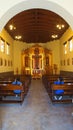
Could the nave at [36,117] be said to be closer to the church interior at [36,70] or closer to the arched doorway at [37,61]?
the church interior at [36,70]

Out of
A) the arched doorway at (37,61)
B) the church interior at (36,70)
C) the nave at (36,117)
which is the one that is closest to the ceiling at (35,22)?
the church interior at (36,70)

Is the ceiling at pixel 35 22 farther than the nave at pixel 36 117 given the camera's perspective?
Yes

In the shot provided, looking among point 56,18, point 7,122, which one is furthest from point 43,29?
point 7,122

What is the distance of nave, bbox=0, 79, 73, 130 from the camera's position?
5.33m

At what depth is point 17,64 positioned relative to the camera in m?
23.7

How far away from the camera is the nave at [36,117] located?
17.5 feet

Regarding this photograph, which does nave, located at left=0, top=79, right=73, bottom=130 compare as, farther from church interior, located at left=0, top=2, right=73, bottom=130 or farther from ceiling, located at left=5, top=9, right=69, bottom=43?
ceiling, located at left=5, top=9, right=69, bottom=43

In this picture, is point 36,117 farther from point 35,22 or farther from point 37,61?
point 37,61

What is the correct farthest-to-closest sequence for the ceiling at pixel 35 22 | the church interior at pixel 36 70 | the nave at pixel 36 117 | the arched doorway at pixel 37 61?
the arched doorway at pixel 37 61
the ceiling at pixel 35 22
the church interior at pixel 36 70
the nave at pixel 36 117

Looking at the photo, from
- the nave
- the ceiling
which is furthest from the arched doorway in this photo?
the nave

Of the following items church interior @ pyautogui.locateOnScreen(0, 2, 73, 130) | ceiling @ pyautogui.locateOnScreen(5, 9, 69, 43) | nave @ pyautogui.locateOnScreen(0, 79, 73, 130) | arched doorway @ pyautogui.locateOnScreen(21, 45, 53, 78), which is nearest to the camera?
nave @ pyautogui.locateOnScreen(0, 79, 73, 130)

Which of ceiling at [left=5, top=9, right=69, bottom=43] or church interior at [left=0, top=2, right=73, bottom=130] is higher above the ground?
ceiling at [left=5, top=9, right=69, bottom=43]

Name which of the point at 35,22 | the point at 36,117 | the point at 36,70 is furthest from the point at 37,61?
the point at 36,117

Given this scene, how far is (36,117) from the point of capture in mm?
6285
